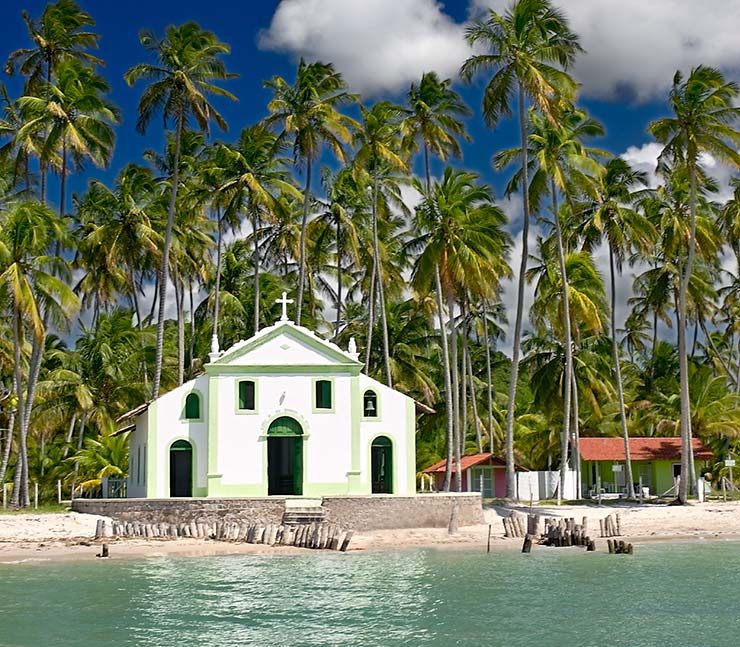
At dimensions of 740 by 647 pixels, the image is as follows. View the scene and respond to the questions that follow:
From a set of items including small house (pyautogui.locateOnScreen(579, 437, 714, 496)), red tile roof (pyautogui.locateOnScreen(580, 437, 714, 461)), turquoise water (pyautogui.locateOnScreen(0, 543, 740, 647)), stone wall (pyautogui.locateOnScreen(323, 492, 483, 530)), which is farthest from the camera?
small house (pyautogui.locateOnScreen(579, 437, 714, 496))

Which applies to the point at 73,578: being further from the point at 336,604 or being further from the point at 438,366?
the point at 438,366

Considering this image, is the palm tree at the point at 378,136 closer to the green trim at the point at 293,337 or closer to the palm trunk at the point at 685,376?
the green trim at the point at 293,337

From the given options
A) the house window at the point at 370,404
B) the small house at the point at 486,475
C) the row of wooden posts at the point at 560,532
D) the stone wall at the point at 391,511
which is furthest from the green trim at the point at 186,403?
the small house at the point at 486,475

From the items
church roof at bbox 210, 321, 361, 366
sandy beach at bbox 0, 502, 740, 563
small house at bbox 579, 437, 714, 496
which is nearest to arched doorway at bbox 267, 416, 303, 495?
church roof at bbox 210, 321, 361, 366

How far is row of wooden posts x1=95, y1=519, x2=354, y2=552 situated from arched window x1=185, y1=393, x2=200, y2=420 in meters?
4.95

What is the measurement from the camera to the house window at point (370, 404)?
1638 inches

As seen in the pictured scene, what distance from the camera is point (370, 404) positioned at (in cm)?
4172

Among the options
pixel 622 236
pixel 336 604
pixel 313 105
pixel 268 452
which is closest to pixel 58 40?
pixel 313 105

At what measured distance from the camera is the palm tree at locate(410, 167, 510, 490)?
45375 millimetres

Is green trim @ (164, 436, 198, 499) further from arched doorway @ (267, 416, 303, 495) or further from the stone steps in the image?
the stone steps

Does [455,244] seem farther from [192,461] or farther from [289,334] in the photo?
[192,461]

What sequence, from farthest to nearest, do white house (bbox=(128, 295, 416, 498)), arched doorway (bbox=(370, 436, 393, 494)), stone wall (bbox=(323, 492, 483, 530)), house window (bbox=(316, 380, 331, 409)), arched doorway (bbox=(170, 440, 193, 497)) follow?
arched doorway (bbox=(370, 436, 393, 494)) → house window (bbox=(316, 380, 331, 409)) → arched doorway (bbox=(170, 440, 193, 497)) → white house (bbox=(128, 295, 416, 498)) → stone wall (bbox=(323, 492, 483, 530))

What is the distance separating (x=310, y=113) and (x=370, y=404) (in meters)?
14.8

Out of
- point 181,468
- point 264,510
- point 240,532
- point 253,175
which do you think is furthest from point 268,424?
point 253,175
